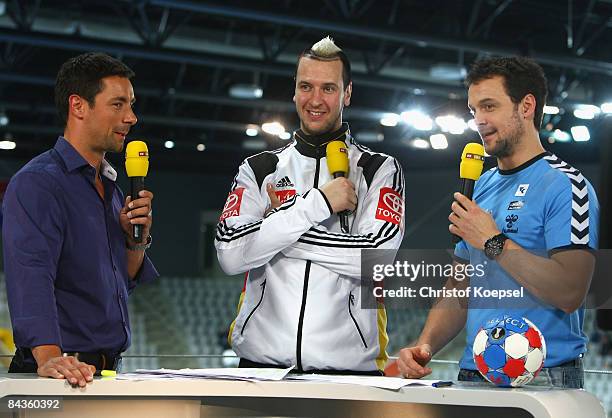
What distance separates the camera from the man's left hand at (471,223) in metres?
2.23

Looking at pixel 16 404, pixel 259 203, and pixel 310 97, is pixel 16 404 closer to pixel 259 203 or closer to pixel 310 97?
pixel 259 203

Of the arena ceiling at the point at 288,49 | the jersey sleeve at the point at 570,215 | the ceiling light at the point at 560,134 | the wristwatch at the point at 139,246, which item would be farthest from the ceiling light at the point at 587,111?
the wristwatch at the point at 139,246

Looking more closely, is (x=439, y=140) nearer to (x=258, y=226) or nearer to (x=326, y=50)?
(x=326, y=50)

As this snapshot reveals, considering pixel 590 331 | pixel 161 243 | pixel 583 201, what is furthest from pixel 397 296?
pixel 161 243

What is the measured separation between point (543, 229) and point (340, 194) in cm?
54

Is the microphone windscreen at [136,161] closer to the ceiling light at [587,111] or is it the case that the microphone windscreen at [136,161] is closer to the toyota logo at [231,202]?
the toyota logo at [231,202]

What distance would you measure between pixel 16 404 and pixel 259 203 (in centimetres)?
98

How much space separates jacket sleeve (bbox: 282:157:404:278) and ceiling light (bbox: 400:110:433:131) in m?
9.74

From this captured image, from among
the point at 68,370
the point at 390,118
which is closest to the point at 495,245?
the point at 68,370

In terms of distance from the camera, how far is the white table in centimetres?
179

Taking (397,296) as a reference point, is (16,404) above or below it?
below

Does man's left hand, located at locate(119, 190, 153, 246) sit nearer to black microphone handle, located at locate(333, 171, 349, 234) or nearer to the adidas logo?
the adidas logo

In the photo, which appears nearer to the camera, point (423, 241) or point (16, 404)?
point (16, 404)

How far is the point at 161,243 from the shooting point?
717 inches
